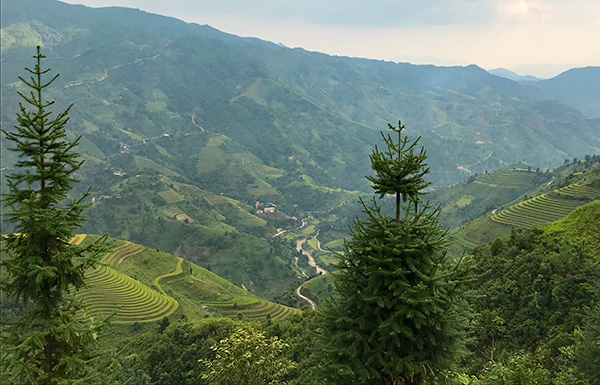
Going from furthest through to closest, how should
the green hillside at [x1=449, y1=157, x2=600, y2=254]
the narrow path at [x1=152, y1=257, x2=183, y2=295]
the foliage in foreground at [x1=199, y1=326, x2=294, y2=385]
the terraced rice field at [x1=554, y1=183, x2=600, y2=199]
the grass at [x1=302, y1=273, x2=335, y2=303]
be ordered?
the grass at [x1=302, y1=273, x2=335, y2=303] → the narrow path at [x1=152, y1=257, x2=183, y2=295] → the terraced rice field at [x1=554, y1=183, x2=600, y2=199] → the green hillside at [x1=449, y1=157, x2=600, y2=254] → the foliage in foreground at [x1=199, y1=326, x2=294, y2=385]

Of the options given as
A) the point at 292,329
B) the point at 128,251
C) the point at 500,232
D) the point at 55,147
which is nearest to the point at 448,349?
the point at 55,147

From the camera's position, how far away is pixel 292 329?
53.5 metres

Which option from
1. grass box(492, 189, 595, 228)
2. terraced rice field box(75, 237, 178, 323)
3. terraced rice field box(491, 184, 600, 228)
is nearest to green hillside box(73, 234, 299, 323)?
terraced rice field box(75, 237, 178, 323)

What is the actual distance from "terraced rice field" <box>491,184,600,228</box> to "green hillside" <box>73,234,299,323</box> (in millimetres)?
63641

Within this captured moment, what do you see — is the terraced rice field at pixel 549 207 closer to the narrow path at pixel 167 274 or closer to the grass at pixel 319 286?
the grass at pixel 319 286

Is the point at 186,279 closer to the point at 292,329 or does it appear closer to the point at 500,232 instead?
the point at 292,329

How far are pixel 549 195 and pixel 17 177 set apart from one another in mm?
125502

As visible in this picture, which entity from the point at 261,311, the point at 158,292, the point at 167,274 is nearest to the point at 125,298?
the point at 158,292

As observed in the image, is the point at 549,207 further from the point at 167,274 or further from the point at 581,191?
the point at 167,274

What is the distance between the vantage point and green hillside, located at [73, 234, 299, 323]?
290 ft

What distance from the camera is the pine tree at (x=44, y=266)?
38.8 ft

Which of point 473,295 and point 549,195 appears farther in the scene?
point 549,195

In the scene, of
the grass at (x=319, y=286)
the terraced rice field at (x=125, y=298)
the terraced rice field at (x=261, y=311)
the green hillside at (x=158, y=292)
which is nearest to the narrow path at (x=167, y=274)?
the green hillside at (x=158, y=292)

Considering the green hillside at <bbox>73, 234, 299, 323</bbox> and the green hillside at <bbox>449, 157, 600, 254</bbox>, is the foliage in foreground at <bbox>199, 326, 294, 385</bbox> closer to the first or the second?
the green hillside at <bbox>73, 234, 299, 323</bbox>
